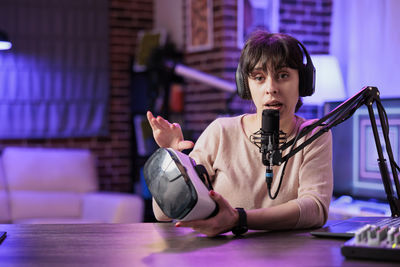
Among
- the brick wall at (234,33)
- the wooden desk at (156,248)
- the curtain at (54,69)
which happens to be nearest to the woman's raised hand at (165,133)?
the wooden desk at (156,248)

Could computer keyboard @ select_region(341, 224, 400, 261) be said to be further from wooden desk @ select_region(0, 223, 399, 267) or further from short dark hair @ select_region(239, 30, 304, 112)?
short dark hair @ select_region(239, 30, 304, 112)

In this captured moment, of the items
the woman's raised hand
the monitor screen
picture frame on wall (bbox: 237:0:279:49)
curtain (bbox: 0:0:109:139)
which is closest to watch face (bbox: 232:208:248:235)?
the woman's raised hand

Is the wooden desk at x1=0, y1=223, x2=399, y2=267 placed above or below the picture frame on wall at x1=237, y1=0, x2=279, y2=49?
below

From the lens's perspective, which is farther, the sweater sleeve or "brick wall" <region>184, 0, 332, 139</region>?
"brick wall" <region>184, 0, 332, 139</region>

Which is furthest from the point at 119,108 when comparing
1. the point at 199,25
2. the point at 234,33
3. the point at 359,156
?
the point at 359,156

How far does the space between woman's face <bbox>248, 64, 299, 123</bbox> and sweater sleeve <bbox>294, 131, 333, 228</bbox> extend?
15 centimetres

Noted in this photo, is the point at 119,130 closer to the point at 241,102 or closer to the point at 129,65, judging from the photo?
the point at 129,65

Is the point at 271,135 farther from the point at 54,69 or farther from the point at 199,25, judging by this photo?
the point at 54,69

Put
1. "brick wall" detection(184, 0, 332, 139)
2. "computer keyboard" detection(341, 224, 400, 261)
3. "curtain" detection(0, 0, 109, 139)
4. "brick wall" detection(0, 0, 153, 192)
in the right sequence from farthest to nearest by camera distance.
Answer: "brick wall" detection(0, 0, 153, 192), "curtain" detection(0, 0, 109, 139), "brick wall" detection(184, 0, 332, 139), "computer keyboard" detection(341, 224, 400, 261)

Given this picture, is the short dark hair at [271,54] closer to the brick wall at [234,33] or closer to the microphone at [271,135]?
the microphone at [271,135]

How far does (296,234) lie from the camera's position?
1.39 m

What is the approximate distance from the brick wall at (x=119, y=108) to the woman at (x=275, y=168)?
3673mm

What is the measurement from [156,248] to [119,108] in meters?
4.20

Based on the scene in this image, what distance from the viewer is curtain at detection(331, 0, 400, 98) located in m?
3.51
